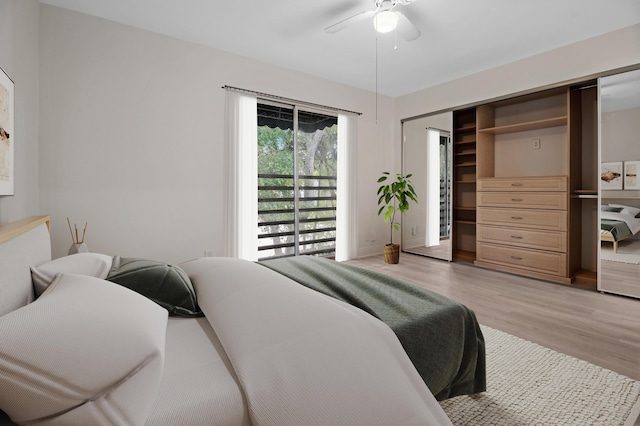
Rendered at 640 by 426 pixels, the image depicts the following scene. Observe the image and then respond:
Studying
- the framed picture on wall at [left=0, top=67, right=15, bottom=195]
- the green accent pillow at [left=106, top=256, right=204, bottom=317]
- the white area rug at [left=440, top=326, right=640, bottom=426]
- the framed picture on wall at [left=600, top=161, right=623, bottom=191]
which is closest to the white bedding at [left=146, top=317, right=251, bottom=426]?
the green accent pillow at [left=106, top=256, right=204, bottom=317]

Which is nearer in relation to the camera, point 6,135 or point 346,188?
point 6,135

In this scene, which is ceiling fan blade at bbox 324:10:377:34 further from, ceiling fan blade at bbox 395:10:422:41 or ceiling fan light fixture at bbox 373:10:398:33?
ceiling fan blade at bbox 395:10:422:41

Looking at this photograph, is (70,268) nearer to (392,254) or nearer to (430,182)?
(392,254)

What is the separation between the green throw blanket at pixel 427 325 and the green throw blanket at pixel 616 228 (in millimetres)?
2792

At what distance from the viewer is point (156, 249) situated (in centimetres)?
338

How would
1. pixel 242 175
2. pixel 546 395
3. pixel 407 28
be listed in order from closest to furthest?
pixel 546 395 < pixel 407 28 < pixel 242 175

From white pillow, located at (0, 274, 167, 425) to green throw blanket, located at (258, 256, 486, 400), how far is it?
838 mm

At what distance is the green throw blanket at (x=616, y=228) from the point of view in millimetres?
3159

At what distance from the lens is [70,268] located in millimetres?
1402

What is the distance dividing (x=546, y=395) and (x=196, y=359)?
175 centimetres

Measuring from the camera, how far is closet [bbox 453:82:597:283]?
11.9 ft

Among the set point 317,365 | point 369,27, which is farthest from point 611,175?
point 317,365

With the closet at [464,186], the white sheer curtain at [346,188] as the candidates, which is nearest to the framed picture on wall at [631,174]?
the closet at [464,186]

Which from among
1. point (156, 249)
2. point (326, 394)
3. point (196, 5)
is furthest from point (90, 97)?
point (326, 394)
